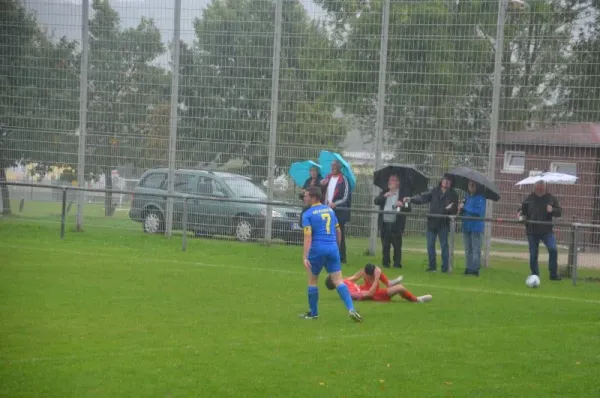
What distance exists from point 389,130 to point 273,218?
11.0 ft

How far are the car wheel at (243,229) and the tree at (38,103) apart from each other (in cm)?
497

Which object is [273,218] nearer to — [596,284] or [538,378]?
[596,284]

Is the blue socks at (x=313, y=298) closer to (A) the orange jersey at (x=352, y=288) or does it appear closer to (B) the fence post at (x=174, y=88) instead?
(A) the orange jersey at (x=352, y=288)

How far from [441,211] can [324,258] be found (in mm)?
7749

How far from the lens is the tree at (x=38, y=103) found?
1016 inches

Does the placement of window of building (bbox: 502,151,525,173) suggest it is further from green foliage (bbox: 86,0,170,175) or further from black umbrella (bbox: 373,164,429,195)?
green foliage (bbox: 86,0,170,175)

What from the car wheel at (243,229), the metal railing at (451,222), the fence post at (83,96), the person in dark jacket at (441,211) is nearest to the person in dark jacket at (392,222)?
the metal railing at (451,222)

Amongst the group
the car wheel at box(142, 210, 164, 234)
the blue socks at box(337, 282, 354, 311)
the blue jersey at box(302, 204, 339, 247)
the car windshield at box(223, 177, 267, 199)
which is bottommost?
the blue socks at box(337, 282, 354, 311)

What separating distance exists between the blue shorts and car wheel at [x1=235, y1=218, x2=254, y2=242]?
10.3 m

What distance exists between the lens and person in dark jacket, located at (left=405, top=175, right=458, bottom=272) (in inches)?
802

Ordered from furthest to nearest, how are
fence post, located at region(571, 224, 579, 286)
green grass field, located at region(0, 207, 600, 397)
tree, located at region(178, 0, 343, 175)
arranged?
tree, located at region(178, 0, 343, 175), fence post, located at region(571, 224, 579, 286), green grass field, located at region(0, 207, 600, 397)

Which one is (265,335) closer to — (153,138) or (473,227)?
(473,227)

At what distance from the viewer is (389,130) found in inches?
907

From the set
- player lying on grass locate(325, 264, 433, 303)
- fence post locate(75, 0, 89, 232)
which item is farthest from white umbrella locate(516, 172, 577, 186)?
fence post locate(75, 0, 89, 232)
